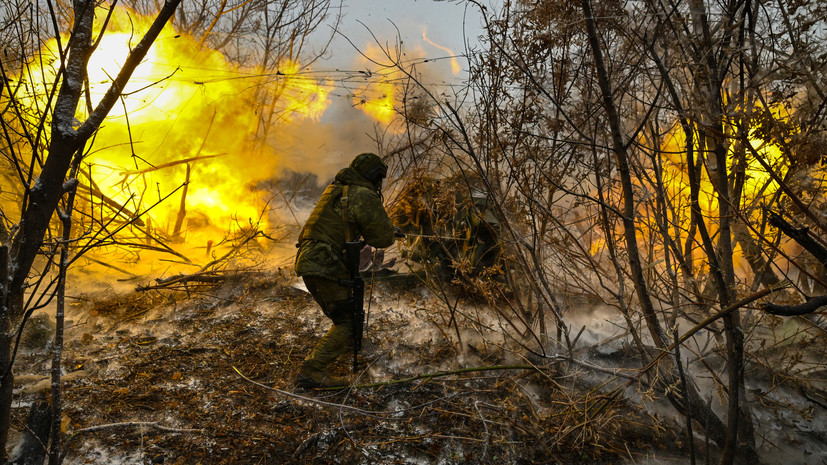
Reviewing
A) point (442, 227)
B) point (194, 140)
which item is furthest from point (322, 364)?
point (194, 140)

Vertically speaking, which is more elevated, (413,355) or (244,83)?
(244,83)

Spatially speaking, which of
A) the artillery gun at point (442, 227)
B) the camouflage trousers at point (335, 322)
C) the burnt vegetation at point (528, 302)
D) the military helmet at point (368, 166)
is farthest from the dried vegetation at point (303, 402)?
the military helmet at point (368, 166)

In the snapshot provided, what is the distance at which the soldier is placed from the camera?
11.9 ft

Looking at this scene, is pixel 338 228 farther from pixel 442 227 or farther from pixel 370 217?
pixel 442 227

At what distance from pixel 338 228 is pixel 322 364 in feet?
3.74

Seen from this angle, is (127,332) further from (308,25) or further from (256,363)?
(308,25)

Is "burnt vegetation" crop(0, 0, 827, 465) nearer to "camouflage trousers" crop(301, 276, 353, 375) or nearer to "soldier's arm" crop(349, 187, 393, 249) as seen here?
"camouflage trousers" crop(301, 276, 353, 375)

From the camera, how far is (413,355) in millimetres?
4285

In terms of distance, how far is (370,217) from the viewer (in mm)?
3770

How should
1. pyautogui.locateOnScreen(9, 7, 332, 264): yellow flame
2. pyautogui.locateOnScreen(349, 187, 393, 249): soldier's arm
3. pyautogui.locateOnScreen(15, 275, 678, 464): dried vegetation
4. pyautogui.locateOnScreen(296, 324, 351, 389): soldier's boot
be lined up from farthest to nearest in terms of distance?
1. pyautogui.locateOnScreen(9, 7, 332, 264): yellow flame
2. pyautogui.locateOnScreen(349, 187, 393, 249): soldier's arm
3. pyautogui.locateOnScreen(296, 324, 351, 389): soldier's boot
4. pyautogui.locateOnScreen(15, 275, 678, 464): dried vegetation

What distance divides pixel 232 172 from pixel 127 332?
4.47 m

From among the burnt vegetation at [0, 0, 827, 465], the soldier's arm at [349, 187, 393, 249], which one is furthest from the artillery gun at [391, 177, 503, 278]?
the soldier's arm at [349, 187, 393, 249]

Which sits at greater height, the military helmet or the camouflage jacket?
the military helmet

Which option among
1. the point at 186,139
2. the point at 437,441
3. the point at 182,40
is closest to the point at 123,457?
the point at 437,441
